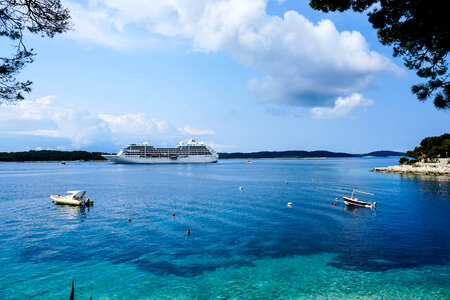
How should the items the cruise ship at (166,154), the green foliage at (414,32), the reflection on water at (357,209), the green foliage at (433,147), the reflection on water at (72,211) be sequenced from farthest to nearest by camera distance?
the cruise ship at (166,154)
the green foliage at (433,147)
the reflection on water at (357,209)
the reflection on water at (72,211)
the green foliage at (414,32)

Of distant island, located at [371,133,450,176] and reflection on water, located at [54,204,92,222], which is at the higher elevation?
distant island, located at [371,133,450,176]

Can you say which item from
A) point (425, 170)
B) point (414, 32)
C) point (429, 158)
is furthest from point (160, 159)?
point (414, 32)

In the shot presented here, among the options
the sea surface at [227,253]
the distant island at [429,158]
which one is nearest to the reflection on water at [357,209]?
the sea surface at [227,253]

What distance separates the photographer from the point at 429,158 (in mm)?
103625

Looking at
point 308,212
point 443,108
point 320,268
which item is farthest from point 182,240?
point 443,108

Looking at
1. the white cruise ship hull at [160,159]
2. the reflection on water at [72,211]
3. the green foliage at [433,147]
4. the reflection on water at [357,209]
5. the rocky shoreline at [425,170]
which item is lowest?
the reflection on water at [72,211]

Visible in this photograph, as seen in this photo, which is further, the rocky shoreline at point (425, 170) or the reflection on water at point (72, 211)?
the rocky shoreline at point (425, 170)

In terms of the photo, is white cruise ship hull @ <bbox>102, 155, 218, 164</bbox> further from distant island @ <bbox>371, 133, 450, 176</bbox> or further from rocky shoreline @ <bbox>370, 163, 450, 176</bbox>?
rocky shoreline @ <bbox>370, 163, 450, 176</bbox>

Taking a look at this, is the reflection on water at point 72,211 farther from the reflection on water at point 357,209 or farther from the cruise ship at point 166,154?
the cruise ship at point 166,154

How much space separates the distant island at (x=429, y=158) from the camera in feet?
279

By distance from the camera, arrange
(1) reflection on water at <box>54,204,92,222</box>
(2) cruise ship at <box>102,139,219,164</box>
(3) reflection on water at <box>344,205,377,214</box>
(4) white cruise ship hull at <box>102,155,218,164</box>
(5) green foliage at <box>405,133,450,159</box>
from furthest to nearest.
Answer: (4) white cruise ship hull at <box>102,155,218,164</box> → (2) cruise ship at <box>102,139,219,164</box> → (5) green foliage at <box>405,133,450,159</box> → (3) reflection on water at <box>344,205,377,214</box> → (1) reflection on water at <box>54,204,92,222</box>

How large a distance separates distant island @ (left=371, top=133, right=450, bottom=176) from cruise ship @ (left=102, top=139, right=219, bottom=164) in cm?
10456

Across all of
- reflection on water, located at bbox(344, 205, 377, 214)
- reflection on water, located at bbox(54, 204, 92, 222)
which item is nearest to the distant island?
reflection on water, located at bbox(344, 205, 377, 214)

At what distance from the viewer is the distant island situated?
85125 mm
